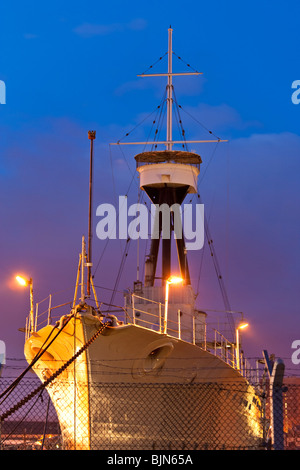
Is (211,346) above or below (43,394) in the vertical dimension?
above

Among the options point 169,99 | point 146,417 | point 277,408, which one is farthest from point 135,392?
point 169,99

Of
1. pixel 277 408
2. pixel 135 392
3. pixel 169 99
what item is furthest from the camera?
pixel 169 99

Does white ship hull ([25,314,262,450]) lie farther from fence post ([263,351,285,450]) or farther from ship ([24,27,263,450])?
fence post ([263,351,285,450])

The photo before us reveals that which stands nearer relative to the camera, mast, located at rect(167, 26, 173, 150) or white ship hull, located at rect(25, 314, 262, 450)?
white ship hull, located at rect(25, 314, 262, 450)

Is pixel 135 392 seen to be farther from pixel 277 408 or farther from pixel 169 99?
pixel 169 99

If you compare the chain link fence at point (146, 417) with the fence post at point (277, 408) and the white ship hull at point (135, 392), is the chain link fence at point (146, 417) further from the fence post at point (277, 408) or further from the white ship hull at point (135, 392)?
the fence post at point (277, 408)

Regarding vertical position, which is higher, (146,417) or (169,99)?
(169,99)

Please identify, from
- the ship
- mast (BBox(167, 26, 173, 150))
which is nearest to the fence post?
the ship

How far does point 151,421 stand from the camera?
2156 cm

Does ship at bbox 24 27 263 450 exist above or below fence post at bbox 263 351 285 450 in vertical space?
above

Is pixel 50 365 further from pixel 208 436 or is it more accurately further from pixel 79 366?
pixel 208 436

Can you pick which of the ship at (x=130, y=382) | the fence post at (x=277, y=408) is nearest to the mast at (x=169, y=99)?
the ship at (x=130, y=382)

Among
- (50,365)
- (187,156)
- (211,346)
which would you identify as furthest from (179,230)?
(50,365)
